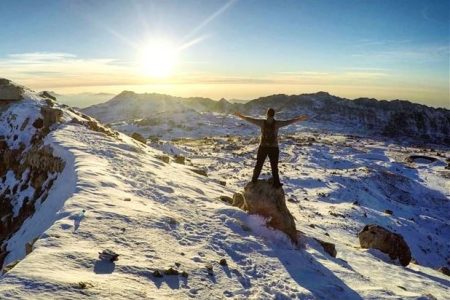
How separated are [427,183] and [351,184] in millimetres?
15634

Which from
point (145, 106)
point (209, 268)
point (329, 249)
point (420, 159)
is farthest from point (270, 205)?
point (145, 106)

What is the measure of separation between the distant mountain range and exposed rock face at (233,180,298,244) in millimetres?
111250

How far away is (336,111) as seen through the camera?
146 m

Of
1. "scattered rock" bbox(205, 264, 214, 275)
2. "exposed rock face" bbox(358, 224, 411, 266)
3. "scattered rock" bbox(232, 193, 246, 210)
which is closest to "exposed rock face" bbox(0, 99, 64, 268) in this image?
"scattered rock" bbox(205, 264, 214, 275)

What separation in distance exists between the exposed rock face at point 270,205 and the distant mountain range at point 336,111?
111m

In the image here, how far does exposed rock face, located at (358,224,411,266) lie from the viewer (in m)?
19.2

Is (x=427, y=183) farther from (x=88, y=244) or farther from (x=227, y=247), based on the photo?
(x=88, y=244)

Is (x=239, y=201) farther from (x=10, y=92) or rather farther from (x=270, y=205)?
(x=10, y=92)

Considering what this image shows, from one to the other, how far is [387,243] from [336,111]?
13248 cm

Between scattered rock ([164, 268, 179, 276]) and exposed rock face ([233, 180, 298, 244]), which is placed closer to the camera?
scattered rock ([164, 268, 179, 276])

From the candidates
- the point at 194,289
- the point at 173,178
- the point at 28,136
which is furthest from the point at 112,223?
the point at 28,136

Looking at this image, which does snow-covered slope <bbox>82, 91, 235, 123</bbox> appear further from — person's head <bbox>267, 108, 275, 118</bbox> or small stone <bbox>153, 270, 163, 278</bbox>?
small stone <bbox>153, 270, 163, 278</bbox>

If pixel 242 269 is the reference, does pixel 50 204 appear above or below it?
above

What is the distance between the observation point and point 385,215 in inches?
1348
